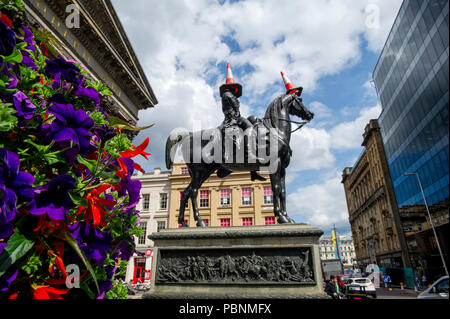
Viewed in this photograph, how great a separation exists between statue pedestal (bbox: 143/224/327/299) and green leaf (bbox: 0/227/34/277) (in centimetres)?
353

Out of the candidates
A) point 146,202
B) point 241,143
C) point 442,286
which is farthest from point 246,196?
point 241,143

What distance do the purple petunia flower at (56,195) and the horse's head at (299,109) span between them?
5506 mm

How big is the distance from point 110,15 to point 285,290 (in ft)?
83.8

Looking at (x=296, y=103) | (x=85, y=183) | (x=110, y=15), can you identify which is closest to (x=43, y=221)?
(x=85, y=183)

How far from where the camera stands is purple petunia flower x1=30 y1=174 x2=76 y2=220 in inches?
33.9

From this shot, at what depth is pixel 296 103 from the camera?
19.4ft

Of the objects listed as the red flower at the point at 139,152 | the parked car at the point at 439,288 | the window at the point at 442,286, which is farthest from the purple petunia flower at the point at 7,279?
the window at the point at 442,286

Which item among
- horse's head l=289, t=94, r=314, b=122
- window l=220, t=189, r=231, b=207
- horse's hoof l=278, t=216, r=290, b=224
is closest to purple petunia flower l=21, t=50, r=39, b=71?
horse's hoof l=278, t=216, r=290, b=224

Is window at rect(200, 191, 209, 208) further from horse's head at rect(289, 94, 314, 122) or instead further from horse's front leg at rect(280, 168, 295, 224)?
horse's front leg at rect(280, 168, 295, 224)

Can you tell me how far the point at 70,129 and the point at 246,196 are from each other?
32.8 m

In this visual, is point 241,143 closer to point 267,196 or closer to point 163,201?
point 267,196

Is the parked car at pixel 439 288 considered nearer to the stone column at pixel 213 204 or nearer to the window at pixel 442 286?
the window at pixel 442 286

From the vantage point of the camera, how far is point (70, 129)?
3.05ft

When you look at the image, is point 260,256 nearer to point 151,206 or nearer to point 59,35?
point 59,35
